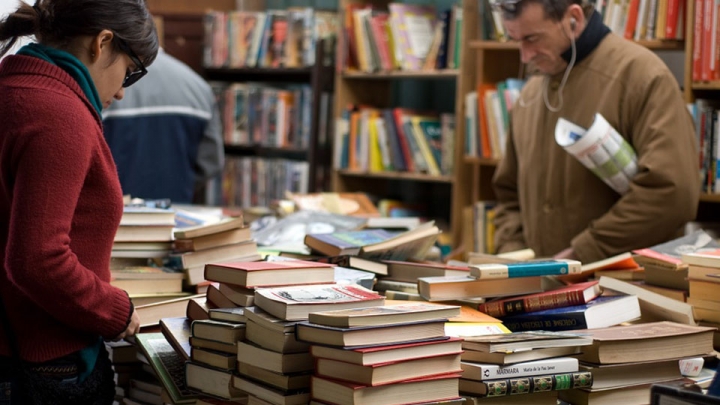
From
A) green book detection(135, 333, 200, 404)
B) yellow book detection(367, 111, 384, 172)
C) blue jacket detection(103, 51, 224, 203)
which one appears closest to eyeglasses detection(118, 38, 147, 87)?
green book detection(135, 333, 200, 404)

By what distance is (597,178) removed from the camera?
2.76 m

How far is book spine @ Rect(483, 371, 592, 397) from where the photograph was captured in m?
1.46

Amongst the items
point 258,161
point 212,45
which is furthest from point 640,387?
point 212,45

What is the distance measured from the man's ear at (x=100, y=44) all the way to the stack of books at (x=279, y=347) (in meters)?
0.48

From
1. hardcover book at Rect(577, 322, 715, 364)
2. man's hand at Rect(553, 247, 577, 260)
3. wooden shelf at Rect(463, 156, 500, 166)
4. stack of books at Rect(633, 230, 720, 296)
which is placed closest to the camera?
hardcover book at Rect(577, 322, 715, 364)

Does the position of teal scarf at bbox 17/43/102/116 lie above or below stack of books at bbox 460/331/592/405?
above

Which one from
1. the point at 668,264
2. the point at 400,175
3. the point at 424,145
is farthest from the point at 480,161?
the point at 668,264

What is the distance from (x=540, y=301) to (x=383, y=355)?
51cm

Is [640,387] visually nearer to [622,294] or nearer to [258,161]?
[622,294]

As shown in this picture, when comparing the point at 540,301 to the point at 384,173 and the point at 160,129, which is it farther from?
the point at 384,173

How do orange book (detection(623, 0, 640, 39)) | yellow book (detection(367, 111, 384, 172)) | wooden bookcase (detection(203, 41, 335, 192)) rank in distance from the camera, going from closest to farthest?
1. orange book (detection(623, 0, 640, 39))
2. yellow book (detection(367, 111, 384, 172))
3. wooden bookcase (detection(203, 41, 335, 192))

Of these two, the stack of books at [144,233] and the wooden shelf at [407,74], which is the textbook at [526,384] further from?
the wooden shelf at [407,74]

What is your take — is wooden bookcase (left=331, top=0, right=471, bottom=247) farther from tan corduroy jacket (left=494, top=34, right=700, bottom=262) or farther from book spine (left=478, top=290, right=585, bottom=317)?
book spine (left=478, top=290, right=585, bottom=317)

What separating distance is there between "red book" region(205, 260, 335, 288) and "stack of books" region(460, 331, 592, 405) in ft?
1.01
